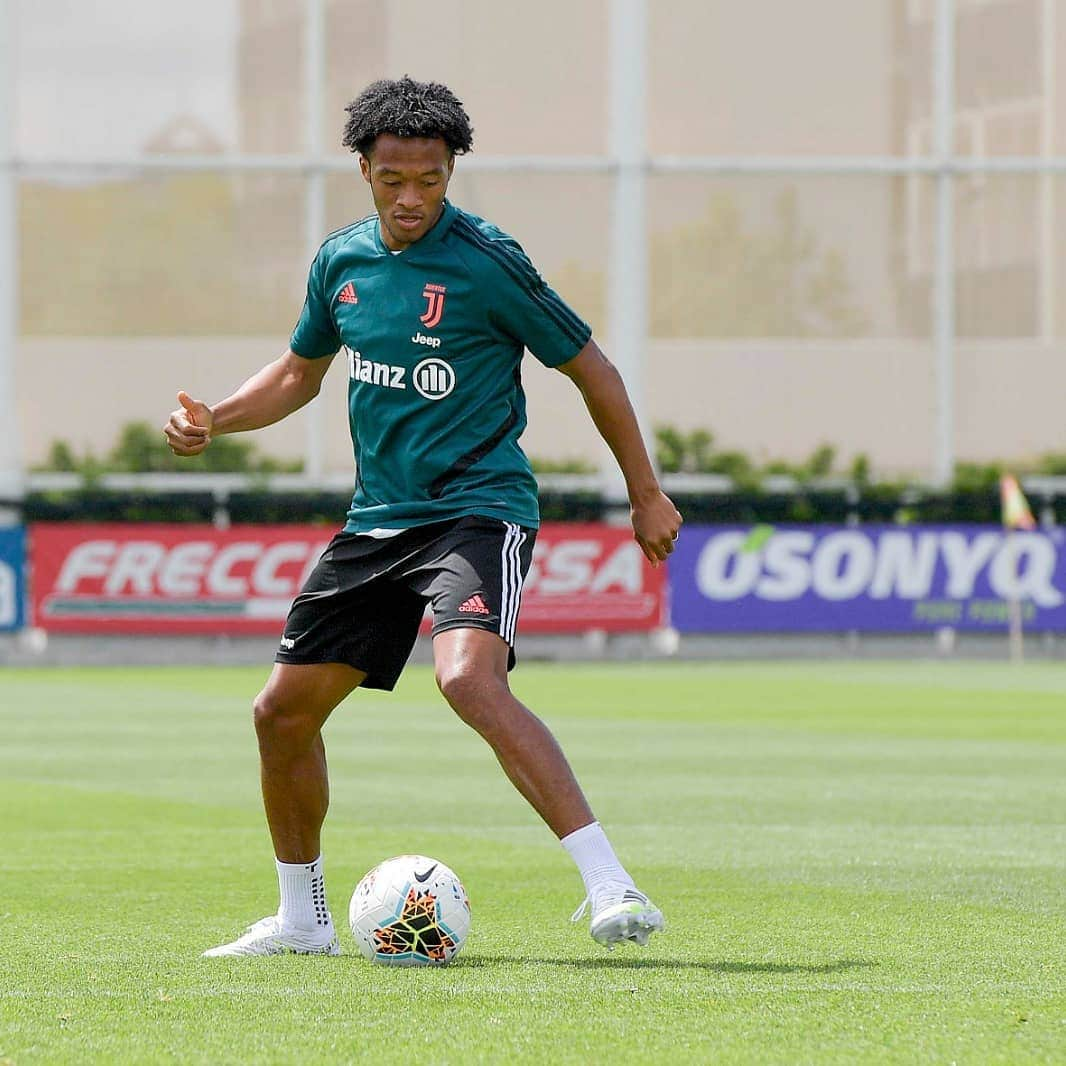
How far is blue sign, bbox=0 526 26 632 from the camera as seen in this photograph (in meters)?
22.5

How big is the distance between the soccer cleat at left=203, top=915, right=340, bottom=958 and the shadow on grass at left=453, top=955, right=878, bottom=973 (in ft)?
1.34

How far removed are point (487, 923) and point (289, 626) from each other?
1.15 m

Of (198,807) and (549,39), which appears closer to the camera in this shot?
(198,807)

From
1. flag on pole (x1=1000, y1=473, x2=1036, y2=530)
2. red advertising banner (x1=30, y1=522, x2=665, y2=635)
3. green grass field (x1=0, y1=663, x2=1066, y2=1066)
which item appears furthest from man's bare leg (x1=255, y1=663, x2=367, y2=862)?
flag on pole (x1=1000, y1=473, x2=1036, y2=530)

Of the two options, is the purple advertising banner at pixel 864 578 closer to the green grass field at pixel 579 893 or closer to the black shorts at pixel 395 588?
the green grass field at pixel 579 893

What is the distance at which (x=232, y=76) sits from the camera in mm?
28719

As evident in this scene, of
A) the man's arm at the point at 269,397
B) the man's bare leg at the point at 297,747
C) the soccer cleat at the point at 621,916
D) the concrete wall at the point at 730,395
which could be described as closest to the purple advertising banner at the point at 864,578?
the concrete wall at the point at 730,395

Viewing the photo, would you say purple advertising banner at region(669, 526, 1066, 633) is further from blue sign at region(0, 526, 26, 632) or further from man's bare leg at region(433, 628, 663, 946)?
man's bare leg at region(433, 628, 663, 946)

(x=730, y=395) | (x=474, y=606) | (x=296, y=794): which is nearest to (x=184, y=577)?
(x=730, y=395)

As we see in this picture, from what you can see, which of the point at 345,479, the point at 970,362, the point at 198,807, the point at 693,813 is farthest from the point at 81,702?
the point at 970,362

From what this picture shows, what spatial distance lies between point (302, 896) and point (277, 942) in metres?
0.14

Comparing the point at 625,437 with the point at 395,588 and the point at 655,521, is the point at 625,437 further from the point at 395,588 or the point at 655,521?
the point at 395,588

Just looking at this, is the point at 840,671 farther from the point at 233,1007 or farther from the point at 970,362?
the point at 233,1007

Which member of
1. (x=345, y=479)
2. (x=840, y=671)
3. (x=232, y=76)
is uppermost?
(x=232, y=76)
